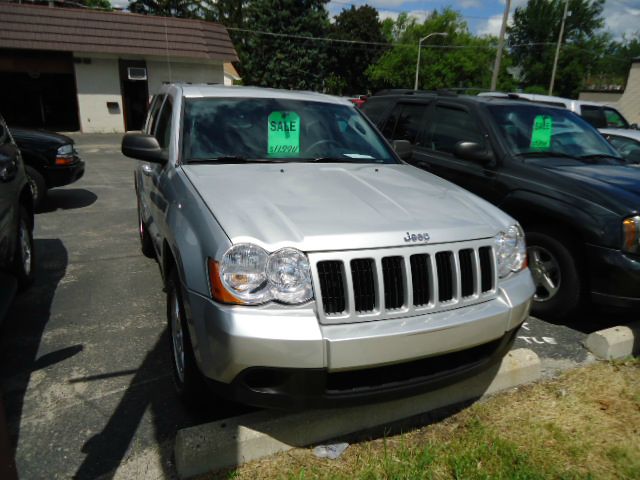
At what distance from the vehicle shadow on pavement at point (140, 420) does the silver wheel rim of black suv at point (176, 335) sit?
224 millimetres

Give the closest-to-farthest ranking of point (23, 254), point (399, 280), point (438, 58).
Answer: point (399, 280) → point (23, 254) → point (438, 58)

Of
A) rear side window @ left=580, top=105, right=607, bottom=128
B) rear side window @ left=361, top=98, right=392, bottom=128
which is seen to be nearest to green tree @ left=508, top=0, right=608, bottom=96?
rear side window @ left=580, top=105, right=607, bottom=128

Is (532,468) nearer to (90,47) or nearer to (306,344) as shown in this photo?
(306,344)

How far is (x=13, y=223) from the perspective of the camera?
3.86m

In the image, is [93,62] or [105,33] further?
[93,62]

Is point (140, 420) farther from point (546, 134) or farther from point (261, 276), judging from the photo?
point (546, 134)

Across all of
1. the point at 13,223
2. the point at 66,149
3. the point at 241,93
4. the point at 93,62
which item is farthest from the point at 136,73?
the point at 241,93

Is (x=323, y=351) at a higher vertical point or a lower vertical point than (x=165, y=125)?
lower

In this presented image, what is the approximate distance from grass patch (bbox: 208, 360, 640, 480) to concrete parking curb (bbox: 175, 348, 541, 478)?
69 mm

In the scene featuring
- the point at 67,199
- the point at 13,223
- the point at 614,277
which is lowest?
the point at 67,199

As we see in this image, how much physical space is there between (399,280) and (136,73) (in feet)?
70.9

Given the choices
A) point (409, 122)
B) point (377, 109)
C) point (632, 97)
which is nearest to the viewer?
point (409, 122)

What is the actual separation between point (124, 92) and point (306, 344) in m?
21.9

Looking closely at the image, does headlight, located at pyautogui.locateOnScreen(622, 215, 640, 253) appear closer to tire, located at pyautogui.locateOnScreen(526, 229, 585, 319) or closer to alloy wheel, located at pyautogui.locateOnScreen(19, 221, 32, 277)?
tire, located at pyautogui.locateOnScreen(526, 229, 585, 319)
